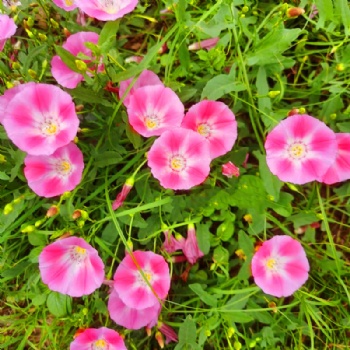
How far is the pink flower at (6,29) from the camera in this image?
4.81 feet

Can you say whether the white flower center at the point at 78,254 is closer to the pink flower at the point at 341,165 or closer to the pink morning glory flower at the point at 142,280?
the pink morning glory flower at the point at 142,280

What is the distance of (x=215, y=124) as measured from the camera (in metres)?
1.52

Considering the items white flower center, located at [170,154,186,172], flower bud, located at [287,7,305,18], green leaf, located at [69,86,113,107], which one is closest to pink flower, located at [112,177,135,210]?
white flower center, located at [170,154,186,172]

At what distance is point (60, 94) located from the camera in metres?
1.37

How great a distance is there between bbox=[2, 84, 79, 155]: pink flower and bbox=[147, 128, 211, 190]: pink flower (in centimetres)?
26

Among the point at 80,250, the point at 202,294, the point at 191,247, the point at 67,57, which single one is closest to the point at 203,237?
the point at 191,247

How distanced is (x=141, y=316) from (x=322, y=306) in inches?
28.5

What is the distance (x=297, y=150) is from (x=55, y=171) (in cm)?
78

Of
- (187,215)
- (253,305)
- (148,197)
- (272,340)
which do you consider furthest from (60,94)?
(272,340)

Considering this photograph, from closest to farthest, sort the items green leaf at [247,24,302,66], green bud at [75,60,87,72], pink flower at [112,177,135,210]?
green bud at [75,60,87,72]
pink flower at [112,177,135,210]
green leaf at [247,24,302,66]

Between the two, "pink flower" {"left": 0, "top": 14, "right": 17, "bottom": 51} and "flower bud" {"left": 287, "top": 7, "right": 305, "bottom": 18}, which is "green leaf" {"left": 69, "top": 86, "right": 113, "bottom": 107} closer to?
"pink flower" {"left": 0, "top": 14, "right": 17, "bottom": 51}

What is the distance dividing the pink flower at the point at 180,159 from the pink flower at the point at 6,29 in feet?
Answer: 1.88

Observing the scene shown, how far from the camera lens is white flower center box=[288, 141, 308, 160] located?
4.98 ft

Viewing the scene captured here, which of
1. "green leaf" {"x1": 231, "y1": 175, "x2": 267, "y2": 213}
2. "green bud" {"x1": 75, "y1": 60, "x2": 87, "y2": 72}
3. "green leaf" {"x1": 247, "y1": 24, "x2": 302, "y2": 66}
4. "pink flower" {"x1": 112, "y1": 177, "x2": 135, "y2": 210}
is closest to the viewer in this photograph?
"green bud" {"x1": 75, "y1": 60, "x2": 87, "y2": 72}
